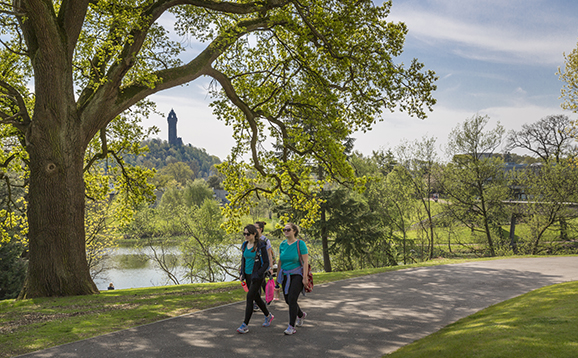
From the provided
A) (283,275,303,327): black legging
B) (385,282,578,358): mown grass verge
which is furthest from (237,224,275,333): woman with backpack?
(385,282,578,358): mown grass verge

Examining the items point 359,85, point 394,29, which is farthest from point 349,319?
point 394,29

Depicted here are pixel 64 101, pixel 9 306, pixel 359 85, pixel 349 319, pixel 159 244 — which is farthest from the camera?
pixel 159 244

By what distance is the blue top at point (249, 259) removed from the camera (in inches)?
269

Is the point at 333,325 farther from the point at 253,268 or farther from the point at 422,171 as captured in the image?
the point at 422,171

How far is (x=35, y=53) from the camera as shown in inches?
428

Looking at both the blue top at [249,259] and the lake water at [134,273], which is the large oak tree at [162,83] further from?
the lake water at [134,273]

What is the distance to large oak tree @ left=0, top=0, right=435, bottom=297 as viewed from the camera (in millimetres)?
10461

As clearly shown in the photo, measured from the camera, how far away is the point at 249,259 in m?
6.87

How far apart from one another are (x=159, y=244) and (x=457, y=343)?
32.3 m

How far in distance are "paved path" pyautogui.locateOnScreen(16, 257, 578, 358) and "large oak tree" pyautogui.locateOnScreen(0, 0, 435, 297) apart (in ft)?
14.9

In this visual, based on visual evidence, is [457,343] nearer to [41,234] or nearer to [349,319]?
[349,319]

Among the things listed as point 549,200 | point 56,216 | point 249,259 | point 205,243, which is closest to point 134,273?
point 205,243

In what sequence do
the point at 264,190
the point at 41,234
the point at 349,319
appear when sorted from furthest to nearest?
the point at 264,190 → the point at 41,234 → the point at 349,319

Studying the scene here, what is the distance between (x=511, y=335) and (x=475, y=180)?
29.9 meters
